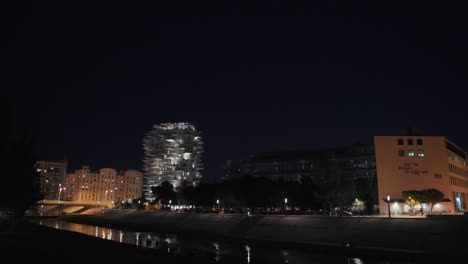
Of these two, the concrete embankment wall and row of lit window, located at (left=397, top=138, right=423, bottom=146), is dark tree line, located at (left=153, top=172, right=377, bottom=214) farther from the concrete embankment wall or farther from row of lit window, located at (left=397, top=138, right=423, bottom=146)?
the concrete embankment wall

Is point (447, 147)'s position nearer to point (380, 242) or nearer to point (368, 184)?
point (368, 184)

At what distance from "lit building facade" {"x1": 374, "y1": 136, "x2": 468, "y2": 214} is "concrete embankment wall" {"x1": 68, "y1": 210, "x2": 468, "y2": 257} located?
22.1 meters

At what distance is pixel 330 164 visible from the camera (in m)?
72.9

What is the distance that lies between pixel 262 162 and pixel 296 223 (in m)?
105

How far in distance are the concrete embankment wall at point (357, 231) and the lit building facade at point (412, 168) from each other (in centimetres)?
2205

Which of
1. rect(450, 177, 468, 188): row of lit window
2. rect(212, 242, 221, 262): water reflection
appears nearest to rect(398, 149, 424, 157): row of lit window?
rect(450, 177, 468, 188): row of lit window

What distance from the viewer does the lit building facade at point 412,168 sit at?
72062mm

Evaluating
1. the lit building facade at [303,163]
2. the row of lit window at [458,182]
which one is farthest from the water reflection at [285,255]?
the lit building facade at [303,163]

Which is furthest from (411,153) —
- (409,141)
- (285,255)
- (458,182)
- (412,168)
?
(285,255)

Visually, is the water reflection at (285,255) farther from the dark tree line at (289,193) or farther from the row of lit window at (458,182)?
the row of lit window at (458,182)

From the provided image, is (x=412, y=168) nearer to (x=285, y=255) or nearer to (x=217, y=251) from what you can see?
(x=285, y=255)

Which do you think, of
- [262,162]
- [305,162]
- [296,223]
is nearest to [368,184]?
[296,223]

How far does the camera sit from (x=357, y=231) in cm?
4838

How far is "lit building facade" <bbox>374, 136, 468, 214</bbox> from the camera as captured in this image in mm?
72062
